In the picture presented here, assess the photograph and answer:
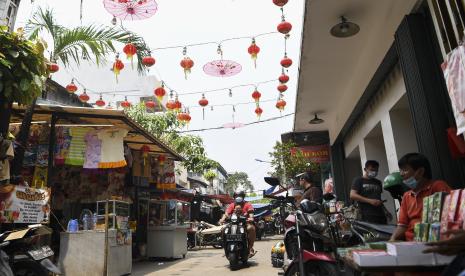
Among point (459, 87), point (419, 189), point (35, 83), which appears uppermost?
point (35, 83)

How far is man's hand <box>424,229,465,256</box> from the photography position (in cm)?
186

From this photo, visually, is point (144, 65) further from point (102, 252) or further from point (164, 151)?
point (102, 252)

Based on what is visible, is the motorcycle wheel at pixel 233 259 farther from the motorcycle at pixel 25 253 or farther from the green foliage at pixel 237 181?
the green foliage at pixel 237 181

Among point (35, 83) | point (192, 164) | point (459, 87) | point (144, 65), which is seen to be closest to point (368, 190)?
point (459, 87)

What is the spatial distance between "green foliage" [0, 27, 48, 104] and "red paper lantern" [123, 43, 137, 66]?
316 centimetres

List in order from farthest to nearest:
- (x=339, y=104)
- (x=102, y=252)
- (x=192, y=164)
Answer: (x=192, y=164)
(x=339, y=104)
(x=102, y=252)

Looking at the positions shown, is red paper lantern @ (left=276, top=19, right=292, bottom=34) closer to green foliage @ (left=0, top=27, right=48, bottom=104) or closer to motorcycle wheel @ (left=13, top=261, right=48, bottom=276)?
green foliage @ (left=0, top=27, right=48, bottom=104)

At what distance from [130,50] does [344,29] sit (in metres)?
4.69

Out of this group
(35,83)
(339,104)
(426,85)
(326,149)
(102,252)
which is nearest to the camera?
(426,85)

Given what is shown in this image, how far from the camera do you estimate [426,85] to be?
391 centimetres

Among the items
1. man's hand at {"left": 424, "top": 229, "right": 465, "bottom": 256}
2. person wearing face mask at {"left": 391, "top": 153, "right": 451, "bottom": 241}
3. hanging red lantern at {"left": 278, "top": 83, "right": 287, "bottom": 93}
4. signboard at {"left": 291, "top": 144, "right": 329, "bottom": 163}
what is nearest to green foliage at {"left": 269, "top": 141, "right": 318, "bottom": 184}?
signboard at {"left": 291, "top": 144, "right": 329, "bottom": 163}

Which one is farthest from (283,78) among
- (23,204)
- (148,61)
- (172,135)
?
(172,135)

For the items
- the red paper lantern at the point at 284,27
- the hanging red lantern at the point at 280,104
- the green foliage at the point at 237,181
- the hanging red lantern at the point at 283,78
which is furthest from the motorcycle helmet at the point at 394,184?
the green foliage at the point at 237,181

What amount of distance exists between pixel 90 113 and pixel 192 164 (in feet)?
44.0
